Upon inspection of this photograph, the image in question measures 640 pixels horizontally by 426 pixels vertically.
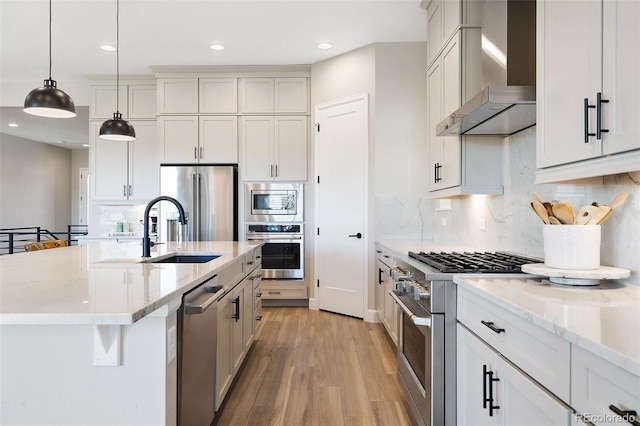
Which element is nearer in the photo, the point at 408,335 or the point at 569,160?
the point at 569,160

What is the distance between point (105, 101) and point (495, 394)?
18.5ft

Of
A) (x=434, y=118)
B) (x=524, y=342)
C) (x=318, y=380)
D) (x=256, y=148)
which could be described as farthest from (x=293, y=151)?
(x=524, y=342)

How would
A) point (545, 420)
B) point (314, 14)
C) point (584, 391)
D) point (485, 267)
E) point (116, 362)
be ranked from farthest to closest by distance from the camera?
point (314, 14)
point (485, 267)
point (116, 362)
point (545, 420)
point (584, 391)

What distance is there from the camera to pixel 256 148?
4934 millimetres

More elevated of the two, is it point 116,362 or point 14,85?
point 14,85

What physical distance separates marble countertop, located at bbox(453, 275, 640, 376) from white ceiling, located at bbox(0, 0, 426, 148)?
9.22ft

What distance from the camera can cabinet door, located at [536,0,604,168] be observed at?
1.28 m

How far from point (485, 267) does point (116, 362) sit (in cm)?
155

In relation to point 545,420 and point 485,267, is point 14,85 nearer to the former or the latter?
point 485,267

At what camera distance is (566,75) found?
4.64 feet

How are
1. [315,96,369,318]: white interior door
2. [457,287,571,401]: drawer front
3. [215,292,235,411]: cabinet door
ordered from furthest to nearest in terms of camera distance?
[315,96,369,318]: white interior door
[215,292,235,411]: cabinet door
[457,287,571,401]: drawer front

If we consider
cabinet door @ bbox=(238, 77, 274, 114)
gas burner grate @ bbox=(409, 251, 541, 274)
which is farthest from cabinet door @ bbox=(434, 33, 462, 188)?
cabinet door @ bbox=(238, 77, 274, 114)

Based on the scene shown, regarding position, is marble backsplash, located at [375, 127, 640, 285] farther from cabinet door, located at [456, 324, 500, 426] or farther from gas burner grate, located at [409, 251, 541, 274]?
cabinet door, located at [456, 324, 500, 426]

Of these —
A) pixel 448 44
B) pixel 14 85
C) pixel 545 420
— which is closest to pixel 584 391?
pixel 545 420
